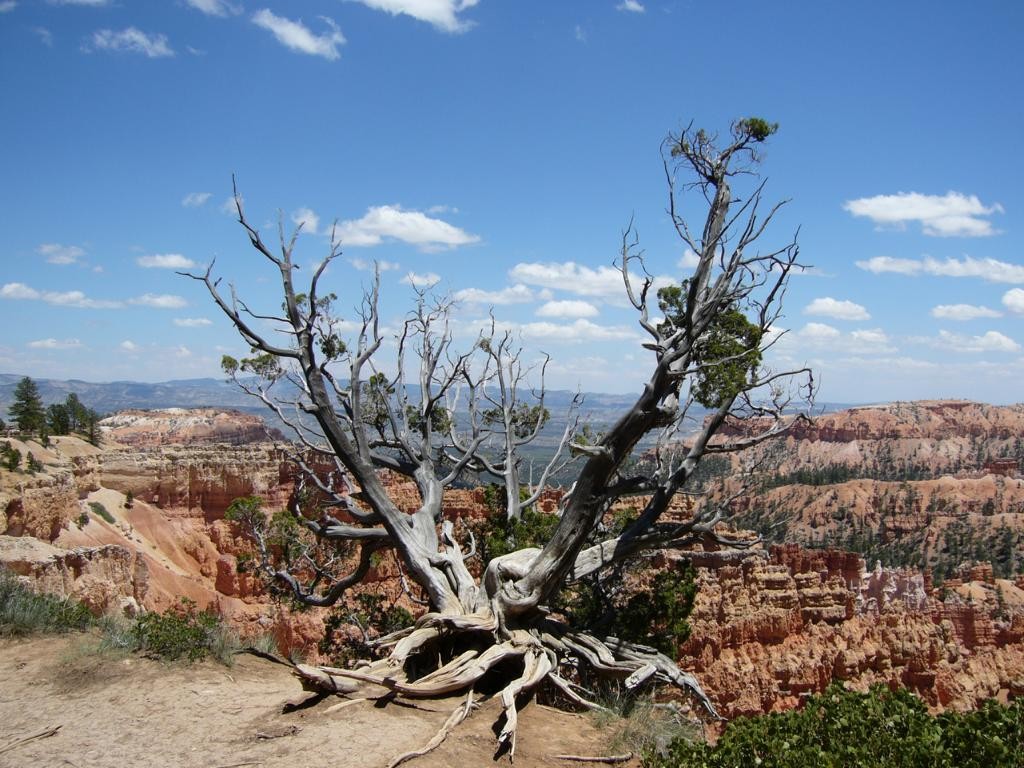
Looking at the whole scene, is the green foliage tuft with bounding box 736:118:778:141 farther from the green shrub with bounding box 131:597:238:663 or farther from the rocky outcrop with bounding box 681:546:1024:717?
the rocky outcrop with bounding box 681:546:1024:717

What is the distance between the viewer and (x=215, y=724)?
6949 mm

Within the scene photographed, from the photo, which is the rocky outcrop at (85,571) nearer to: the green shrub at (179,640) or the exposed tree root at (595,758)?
the green shrub at (179,640)

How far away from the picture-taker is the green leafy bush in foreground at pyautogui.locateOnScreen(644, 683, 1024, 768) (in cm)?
525

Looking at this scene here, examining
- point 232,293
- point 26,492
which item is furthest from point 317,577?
point 26,492

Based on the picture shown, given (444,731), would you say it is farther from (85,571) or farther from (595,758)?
(85,571)

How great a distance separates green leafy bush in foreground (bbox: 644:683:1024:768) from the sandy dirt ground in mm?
1096

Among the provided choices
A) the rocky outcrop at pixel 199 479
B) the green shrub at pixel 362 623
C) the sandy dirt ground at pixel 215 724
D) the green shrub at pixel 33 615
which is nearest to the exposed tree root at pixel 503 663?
the sandy dirt ground at pixel 215 724

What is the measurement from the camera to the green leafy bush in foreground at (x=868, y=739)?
5.25 meters

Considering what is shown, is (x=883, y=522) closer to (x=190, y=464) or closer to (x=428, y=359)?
(x=190, y=464)

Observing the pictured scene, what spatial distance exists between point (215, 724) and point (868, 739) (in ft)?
18.3

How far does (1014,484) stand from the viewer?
91.6m

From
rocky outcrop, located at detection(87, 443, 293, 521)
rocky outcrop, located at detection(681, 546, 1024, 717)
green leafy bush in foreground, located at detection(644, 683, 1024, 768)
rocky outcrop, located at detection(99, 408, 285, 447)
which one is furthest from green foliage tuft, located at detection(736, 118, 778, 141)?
rocky outcrop, located at detection(99, 408, 285, 447)

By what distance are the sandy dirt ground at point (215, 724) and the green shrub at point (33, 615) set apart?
0.91 metres

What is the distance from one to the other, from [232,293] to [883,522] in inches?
3346
